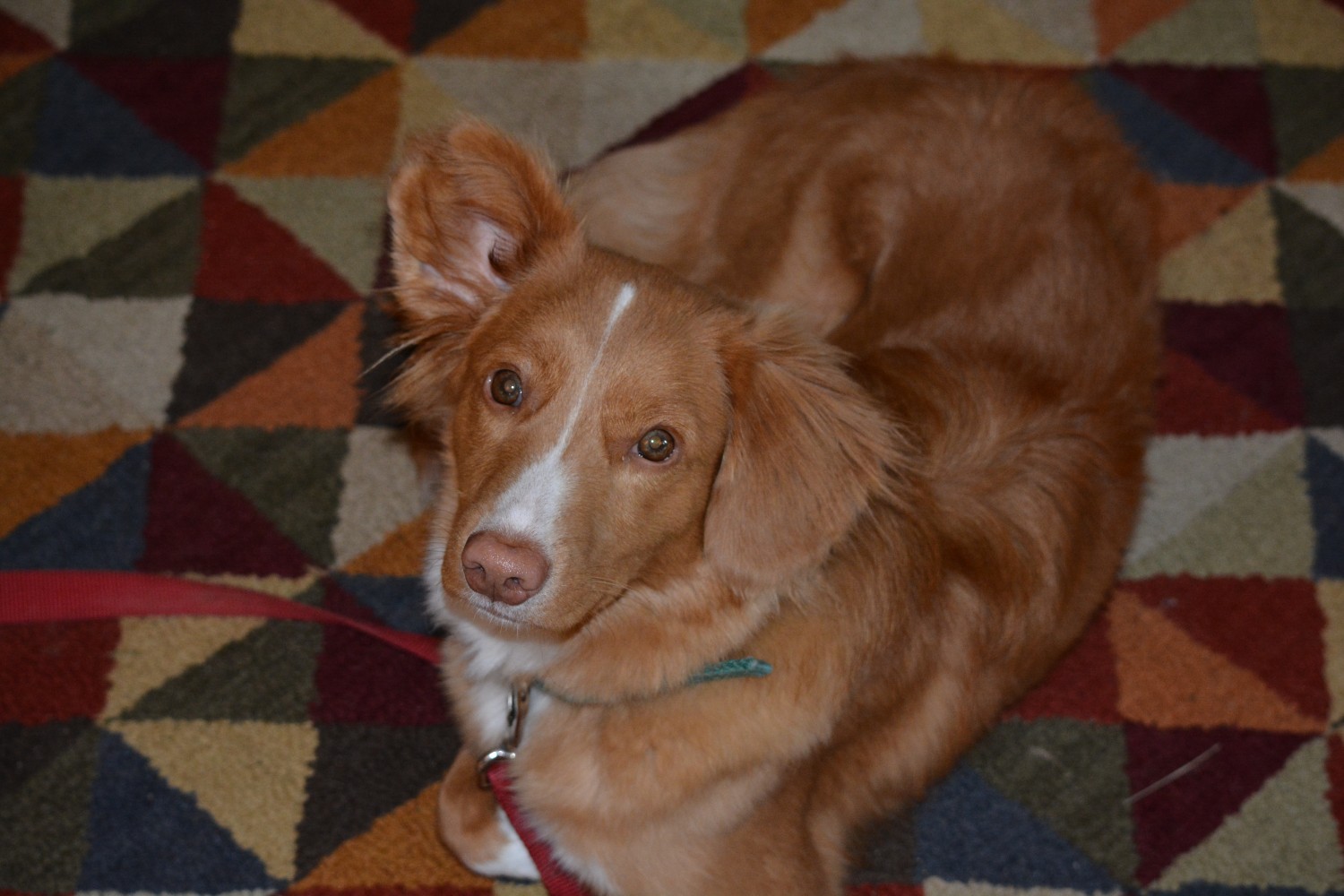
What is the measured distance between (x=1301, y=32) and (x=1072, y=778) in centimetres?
282

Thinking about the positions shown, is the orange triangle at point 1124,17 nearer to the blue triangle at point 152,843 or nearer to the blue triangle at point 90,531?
the blue triangle at point 90,531

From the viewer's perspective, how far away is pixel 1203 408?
11.7ft

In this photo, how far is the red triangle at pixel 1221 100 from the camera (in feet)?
13.0

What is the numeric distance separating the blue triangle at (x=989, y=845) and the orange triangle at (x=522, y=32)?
2.63 meters

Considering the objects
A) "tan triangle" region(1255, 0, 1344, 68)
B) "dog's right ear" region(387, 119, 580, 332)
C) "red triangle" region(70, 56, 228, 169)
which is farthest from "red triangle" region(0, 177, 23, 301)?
"tan triangle" region(1255, 0, 1344, 68)

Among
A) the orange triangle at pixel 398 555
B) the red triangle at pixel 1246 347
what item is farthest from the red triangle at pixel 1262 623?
the orange triangle at pixel 398 555

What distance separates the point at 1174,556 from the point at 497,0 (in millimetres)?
2817

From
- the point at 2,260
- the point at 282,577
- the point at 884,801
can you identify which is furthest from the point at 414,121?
the point at 884,801

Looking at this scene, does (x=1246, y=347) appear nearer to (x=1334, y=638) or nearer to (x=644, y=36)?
(x=1334, y=638)

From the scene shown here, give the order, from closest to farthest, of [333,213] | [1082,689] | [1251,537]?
[1082,689], [1251,537], [333,213]

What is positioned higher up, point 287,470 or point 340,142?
point 340,142

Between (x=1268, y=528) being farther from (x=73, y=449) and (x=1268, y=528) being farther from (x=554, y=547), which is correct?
(x=73, y=449)

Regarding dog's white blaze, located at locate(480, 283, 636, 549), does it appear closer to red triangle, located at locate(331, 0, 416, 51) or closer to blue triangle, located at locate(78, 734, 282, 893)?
blue triangle, located at locate(78, 734, 282, 893)

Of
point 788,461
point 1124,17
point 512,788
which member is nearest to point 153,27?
point 512,788
